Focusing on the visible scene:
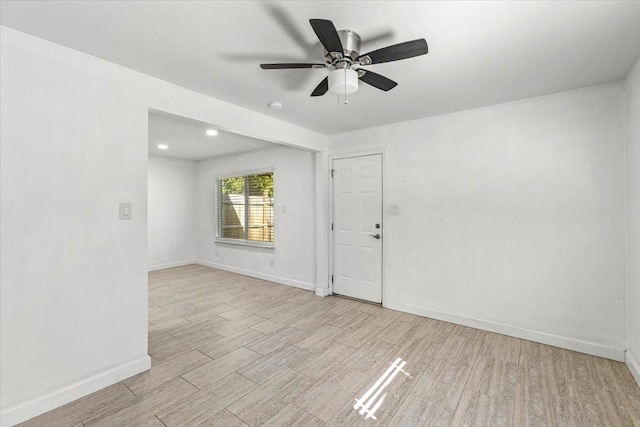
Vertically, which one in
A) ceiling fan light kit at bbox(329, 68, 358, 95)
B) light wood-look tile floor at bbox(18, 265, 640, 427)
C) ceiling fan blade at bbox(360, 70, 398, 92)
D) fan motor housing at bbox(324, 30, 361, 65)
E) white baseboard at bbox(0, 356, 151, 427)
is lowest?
light wood-look tile floor at bbox(18, 265, 640, 427)

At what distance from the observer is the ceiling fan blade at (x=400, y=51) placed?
5.24 ft

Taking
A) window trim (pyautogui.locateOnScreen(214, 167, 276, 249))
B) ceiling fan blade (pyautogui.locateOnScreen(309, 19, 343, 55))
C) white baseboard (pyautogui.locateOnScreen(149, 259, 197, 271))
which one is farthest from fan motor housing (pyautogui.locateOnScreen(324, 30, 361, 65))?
white baseboard (pyautogui.locateOnScreen(149, 259, 197, 271))

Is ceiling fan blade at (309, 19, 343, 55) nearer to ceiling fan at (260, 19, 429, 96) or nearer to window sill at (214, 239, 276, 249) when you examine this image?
ceiling fan at (260, 19, 429, 96)

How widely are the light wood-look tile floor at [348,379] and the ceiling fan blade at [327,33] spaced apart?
225cm

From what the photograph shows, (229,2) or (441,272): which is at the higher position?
(229,2)

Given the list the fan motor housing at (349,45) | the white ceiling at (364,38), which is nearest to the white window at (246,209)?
the white ceiling at (364,38)

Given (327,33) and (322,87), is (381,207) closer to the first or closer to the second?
(322,87)

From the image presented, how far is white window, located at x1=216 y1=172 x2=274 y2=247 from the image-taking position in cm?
545

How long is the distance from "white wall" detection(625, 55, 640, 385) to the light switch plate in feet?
12.9

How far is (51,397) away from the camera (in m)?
1.90

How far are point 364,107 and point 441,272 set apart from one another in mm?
2105

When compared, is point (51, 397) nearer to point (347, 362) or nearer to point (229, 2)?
point (347, 362)

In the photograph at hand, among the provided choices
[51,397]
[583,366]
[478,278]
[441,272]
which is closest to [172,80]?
[51,397]

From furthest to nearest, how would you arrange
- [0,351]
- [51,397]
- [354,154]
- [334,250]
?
[334,250] → [354,154] → [51,397] → [0,351]
